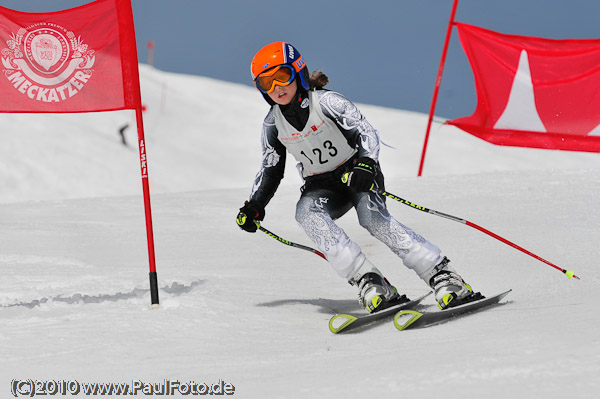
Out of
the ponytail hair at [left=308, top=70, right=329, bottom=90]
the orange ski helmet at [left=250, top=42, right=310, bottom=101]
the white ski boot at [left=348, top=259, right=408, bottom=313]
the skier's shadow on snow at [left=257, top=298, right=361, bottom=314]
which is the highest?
the orange ski helmet at [left=250, top=42, right=310, bottom=101]

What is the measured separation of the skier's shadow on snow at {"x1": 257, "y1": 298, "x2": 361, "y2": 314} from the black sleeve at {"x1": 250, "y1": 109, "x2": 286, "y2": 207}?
63 centimetres

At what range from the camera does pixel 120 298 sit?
4.61 meters

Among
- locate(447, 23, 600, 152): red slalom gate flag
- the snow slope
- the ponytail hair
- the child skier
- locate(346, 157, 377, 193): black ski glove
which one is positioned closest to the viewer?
the snow slope

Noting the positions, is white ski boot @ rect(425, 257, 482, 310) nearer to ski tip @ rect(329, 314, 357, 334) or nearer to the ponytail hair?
ski tip @ rect(329, 314, 357, 334)

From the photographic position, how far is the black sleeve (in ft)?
14.9

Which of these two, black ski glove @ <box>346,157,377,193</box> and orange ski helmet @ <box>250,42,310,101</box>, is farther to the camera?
orange ski helmet @ <box>250,42,310,101</box>

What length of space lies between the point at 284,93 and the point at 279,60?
183mm

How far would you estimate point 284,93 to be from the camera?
418 cm

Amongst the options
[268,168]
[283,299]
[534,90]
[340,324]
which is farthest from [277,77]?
[534,90]

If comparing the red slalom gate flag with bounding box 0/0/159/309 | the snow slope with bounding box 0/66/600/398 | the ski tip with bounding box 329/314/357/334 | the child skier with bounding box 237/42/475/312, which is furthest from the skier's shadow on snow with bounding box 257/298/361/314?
the red slalom gate flag with bounding box 0/0/159/309

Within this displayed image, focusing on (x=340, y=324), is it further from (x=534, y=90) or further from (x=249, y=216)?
(x=534, y=90)

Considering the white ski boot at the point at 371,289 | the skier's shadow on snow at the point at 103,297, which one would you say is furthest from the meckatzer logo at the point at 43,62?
the white ski boot at the point at 371,289

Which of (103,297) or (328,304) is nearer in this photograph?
(103,297)

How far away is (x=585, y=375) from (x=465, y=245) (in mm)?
4481
